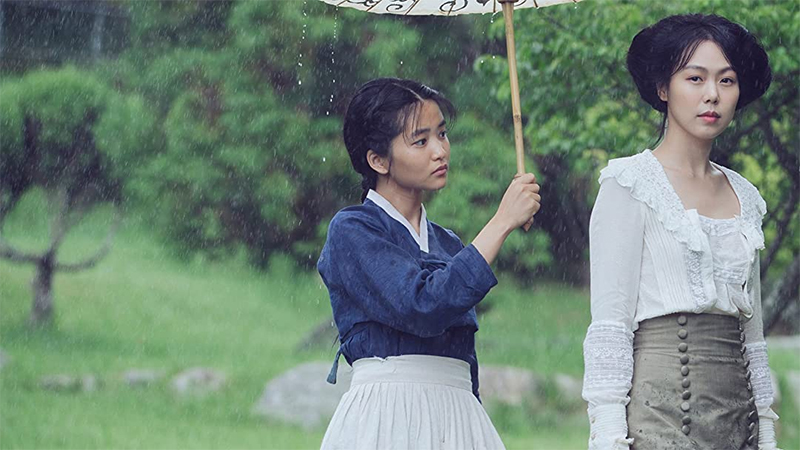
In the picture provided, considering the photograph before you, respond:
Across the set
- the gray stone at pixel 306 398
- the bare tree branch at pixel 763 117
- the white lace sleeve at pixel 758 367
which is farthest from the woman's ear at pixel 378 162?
the gray stone at pixel 306 398

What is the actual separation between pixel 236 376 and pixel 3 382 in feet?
7.03

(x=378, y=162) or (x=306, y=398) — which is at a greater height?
(x=378, y=162)

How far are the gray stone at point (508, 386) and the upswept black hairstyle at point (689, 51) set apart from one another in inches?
317

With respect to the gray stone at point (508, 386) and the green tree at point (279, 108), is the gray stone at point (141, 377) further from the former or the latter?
the gray stone at point (508, 386)

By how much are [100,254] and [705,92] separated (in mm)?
10478

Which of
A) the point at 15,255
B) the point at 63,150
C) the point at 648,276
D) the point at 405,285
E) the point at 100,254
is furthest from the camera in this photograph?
the point at 100,254

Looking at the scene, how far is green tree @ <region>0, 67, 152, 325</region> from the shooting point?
38.0ft

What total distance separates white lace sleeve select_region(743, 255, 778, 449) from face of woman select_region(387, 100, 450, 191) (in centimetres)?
68

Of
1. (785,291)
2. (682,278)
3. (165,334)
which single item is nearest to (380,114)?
(682,278)

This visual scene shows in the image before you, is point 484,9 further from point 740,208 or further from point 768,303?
point 768,303

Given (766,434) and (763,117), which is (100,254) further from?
(766,434)

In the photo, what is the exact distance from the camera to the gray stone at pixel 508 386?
1062 cm

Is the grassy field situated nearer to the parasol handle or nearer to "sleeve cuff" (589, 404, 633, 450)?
the parasol handle

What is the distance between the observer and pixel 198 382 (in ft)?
38.2
